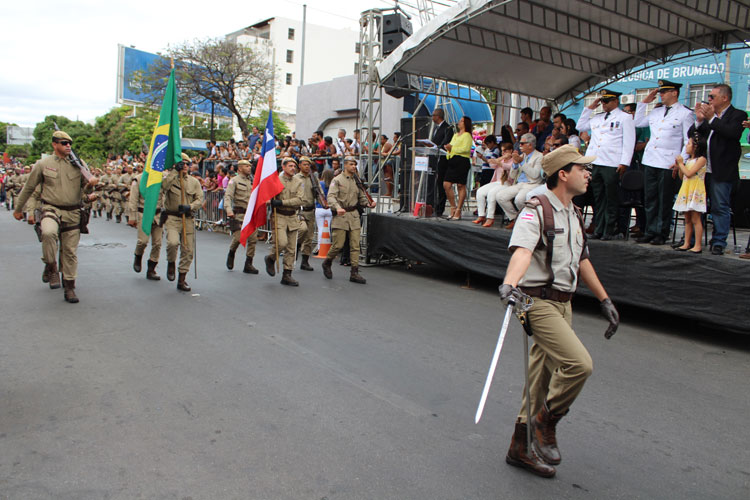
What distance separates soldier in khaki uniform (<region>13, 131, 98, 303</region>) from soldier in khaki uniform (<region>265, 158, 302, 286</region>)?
9.30 ft

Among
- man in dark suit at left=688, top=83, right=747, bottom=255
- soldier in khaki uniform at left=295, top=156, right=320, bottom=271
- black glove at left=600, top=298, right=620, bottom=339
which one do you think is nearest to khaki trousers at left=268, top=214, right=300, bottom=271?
soldier in khaki uniform at left=295, top=156, right=320, bottom=271

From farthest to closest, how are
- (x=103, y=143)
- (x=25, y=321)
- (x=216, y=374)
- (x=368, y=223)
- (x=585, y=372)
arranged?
1. (x=103, y=143)
2. (x=368, y=223)
3. (x=25, y=321)
4. (x=216, y=374)
5. (x=585, y=372)

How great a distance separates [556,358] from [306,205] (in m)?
7.82

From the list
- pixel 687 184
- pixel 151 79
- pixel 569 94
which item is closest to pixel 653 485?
pixel 687 184

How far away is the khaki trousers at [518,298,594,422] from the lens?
10.9 feet

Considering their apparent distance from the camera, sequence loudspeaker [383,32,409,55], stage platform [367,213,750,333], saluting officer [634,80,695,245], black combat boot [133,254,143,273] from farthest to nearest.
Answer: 1. loudspeaker [383,32,409,55]
2. black combat boot [133,254,143,273]
3. saluting officer [634,80,695,245]
4. stage platform [367,213,750,333]

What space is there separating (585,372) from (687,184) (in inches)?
193

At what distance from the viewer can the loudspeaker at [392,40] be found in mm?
11290

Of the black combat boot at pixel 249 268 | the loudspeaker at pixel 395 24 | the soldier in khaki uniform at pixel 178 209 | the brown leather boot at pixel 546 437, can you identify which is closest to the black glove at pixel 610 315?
the brown leather boot at pixel 546 437

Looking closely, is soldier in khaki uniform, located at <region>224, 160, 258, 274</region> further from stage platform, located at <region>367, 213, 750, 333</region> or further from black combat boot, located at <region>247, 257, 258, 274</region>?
stage platform, located at <region>367, 213, 750, 333</region>

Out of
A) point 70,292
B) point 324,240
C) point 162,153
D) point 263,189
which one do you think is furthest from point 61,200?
point 324,240

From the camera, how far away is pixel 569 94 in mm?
13117

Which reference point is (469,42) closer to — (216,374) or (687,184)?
(687,184)

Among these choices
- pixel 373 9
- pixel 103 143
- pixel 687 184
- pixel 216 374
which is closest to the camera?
pixel 216 374
